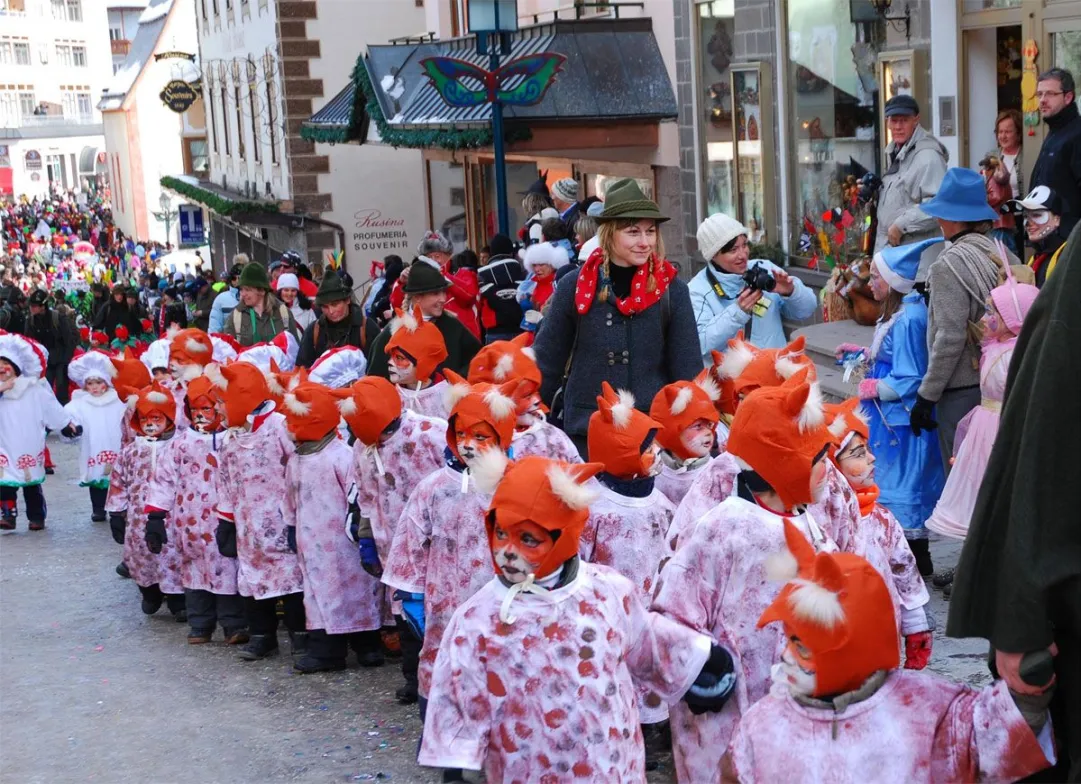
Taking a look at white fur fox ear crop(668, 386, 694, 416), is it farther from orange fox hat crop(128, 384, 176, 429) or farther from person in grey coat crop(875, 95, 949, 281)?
orange fox hat crop(128, 384, 176, 429)

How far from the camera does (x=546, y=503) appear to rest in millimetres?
4043

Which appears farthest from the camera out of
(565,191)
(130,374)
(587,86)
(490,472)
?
(587,86)

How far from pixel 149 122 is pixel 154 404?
2142 inches

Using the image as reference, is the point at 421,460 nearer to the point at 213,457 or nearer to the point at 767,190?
the point at 213,457

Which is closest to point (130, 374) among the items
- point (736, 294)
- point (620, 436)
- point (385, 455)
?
point (385, 455)

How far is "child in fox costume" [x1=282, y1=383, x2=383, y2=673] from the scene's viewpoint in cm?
751

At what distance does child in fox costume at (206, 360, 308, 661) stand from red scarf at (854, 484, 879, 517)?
3482 mm

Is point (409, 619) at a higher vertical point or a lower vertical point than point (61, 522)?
higher

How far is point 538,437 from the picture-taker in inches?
246

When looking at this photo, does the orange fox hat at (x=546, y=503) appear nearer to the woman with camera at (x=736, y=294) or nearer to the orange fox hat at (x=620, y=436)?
the orange fox hat at (x=620, y=436)

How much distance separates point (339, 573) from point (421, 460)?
3.61ft

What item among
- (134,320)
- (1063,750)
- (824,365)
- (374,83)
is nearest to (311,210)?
(134,320)

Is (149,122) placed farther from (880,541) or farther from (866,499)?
(880,541)

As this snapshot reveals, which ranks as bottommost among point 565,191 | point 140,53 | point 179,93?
point 565,191
